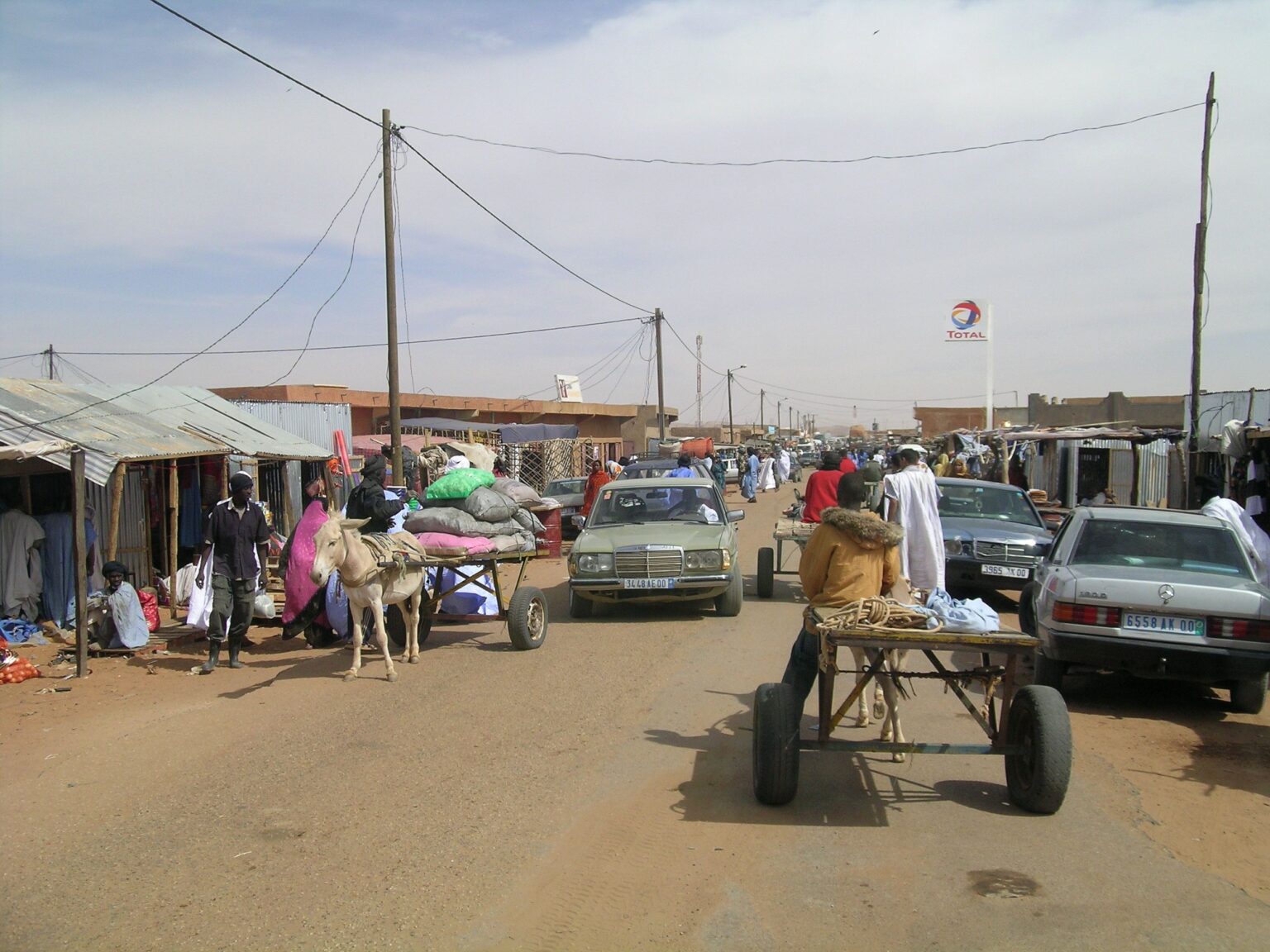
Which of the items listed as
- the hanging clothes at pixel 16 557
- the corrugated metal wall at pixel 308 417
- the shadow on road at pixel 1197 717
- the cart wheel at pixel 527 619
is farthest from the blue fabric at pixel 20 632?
the shadow on road at pixel 1197 717

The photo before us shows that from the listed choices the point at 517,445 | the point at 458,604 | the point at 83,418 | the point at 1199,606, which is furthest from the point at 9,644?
the point at 517,445

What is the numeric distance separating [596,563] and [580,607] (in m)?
0.96

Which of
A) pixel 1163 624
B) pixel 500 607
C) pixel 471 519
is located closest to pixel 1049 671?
pixel 1163 624

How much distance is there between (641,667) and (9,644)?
7135 millimetres

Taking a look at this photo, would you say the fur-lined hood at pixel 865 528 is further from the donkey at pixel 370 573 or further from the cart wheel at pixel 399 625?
the cart wheel at pixel 399 625

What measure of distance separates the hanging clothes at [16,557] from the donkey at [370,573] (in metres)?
4.79

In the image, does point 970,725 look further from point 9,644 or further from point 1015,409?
point 1015,409

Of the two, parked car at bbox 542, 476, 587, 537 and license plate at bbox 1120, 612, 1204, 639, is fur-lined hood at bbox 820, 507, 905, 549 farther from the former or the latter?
parked car at bbox 542, 476, 587, 537

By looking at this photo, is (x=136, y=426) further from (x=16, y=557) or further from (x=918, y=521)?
(x=918, y=521)

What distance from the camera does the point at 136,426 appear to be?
1361 cm

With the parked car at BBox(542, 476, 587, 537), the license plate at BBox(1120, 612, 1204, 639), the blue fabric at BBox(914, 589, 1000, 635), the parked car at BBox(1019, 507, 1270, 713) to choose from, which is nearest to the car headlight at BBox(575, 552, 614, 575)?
the parked car at BBox(1019, 507, 1270, 713)

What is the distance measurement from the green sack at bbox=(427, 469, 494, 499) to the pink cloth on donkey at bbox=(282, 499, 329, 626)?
1.29m

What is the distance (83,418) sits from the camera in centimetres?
1287

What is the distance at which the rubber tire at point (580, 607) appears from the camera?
494 inches
